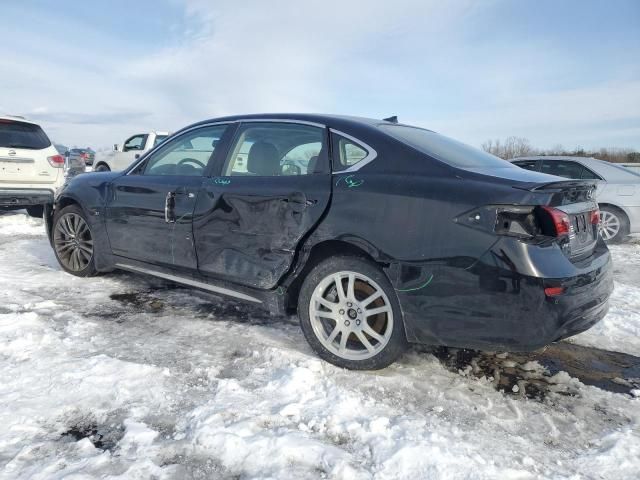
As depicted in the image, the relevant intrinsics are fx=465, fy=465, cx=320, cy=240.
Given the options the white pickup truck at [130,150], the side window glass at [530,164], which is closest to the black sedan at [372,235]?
the side window glass at [530,164]

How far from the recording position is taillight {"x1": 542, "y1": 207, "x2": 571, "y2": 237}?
237 cm

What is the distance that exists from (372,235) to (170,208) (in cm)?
178

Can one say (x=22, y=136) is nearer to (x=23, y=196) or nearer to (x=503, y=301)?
(x=23, y=196)

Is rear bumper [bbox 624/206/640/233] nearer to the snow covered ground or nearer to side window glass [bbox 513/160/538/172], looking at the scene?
side window glass [bbox 513/160/538/172]

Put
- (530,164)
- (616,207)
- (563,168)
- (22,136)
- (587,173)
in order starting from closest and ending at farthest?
(22,136) < (616,207) < (587,173) < (563,168) < (530,164)

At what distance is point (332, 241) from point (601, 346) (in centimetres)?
217

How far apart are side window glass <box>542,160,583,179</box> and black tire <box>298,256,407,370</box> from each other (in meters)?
6.75

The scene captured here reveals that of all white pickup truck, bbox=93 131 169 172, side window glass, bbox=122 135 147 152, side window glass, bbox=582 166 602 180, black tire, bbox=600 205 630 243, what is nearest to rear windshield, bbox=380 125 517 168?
black tire, bbox=600 205 630 243

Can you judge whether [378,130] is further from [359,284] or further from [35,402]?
[35,402]

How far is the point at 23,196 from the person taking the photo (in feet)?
23.5

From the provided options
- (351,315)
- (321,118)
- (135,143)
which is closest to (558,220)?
(351,315)

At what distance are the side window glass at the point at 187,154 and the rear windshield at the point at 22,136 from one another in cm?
448

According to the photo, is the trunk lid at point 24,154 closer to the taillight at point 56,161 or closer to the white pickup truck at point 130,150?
the taillight at point 56,161

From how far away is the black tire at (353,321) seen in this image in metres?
2.69
